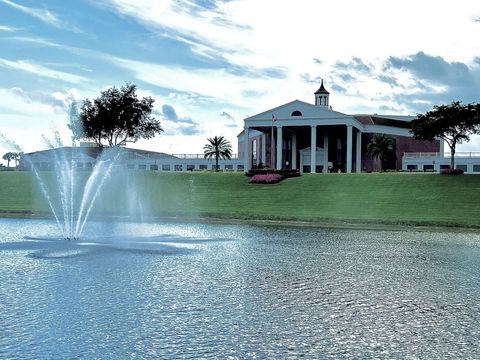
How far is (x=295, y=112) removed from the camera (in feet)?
237

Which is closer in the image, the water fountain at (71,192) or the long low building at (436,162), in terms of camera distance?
the water fountain at (71,192)

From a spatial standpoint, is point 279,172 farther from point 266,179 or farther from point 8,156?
point 8,156

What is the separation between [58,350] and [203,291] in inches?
178

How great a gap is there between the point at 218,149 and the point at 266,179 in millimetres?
46415

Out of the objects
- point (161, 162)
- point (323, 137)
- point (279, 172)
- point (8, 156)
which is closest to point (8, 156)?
point (8, 156)

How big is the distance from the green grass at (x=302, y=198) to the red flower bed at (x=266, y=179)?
94 centimetres

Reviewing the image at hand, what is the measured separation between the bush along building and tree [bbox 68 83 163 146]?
605 inches

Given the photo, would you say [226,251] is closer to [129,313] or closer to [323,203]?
[129,313]

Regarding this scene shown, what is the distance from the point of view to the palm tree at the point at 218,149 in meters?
97.8

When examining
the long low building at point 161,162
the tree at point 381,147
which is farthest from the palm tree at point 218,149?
the tree at point 381,147

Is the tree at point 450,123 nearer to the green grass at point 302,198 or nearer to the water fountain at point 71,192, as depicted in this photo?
the green grass at point 302,198

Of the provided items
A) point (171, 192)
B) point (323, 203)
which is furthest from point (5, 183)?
point (323, 203)

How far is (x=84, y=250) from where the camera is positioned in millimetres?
18984

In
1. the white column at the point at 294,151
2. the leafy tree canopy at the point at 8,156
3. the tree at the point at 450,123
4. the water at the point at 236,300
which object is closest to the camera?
the water at the point at 236,300
